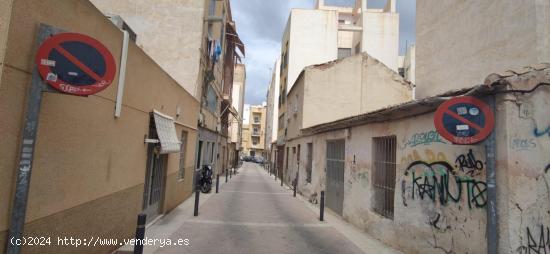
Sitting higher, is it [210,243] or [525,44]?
[525,44]

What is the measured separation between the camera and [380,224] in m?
7.91

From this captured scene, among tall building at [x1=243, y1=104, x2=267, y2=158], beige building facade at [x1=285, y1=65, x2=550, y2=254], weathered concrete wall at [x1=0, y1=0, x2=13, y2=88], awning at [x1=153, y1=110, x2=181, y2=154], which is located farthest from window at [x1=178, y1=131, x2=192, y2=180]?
tall building at [x1=243, y1=104, x2=267, y2=158]

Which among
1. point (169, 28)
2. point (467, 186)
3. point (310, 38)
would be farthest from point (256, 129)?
point (467, 186)

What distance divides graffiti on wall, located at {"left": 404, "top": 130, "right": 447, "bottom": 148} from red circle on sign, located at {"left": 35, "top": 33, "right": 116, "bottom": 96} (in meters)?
5.45

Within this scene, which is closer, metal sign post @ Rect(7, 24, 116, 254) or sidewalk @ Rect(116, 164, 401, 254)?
metal sign post @ Rect(7, 24, 116, 254)

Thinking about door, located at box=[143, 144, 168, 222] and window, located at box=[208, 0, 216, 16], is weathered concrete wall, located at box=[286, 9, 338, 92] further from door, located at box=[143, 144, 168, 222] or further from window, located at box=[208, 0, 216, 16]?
door, located at box=[143, 144, 168, 222]

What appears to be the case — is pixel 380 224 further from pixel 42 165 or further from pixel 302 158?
pixel 302 158

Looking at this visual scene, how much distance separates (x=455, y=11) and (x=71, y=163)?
1640cm

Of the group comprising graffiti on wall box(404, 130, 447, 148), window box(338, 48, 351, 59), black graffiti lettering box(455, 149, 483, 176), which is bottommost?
black graffiti lettering box(455, 149, 483, 176)

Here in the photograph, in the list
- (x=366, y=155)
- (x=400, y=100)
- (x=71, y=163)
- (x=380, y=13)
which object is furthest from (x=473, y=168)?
(x=380, y=13)

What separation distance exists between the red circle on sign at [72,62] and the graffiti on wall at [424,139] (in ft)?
17.9

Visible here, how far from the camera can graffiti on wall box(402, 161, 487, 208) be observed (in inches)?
198

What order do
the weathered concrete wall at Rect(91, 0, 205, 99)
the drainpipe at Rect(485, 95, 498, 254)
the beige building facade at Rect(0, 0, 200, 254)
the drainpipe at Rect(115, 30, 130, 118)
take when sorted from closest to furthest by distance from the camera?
1. the beige building facade at Rect(0, 0, 200, 254)
2. the drainpipe at Rect(485, 95, 498, 254)
3. the drainpipe at Rect(115, 30, 130, 118)
4. the weathered concrete wall at Rect(91, 0, 205, 99)

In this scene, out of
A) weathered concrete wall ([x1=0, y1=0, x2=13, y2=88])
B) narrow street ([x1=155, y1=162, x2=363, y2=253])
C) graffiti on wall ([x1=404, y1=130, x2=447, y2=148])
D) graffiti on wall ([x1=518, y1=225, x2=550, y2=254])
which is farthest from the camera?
narrow street ([x1=155, y1=162, x2=363, y2=253])
